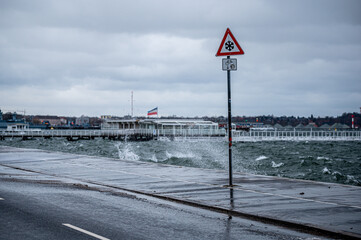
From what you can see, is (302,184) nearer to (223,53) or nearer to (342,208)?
(342,208)

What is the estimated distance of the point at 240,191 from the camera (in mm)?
12617

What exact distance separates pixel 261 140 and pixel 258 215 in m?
83.1

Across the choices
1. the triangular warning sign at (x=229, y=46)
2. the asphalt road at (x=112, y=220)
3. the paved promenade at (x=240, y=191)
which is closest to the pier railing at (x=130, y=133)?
the paved promenade at (x=240, y=191)

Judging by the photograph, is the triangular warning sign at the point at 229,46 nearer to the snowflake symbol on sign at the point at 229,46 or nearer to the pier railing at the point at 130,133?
the snowflake symbol on sign at the point at 229,46

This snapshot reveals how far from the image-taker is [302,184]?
13.9 m

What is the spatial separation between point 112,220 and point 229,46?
23.8 ft

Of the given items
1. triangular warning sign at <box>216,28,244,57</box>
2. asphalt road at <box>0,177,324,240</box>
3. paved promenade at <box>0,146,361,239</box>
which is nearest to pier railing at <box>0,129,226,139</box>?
paved promenade at <box>0,146,361,239</box>

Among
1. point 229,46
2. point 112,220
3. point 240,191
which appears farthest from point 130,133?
point 112,220

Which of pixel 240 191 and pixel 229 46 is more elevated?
pixel 229 46

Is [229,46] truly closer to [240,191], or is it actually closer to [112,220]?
[240,191]

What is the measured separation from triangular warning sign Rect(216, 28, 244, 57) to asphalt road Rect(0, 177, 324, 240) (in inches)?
209

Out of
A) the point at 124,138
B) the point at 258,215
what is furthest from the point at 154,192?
the point at 124,138

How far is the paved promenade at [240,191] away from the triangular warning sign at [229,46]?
168 inches

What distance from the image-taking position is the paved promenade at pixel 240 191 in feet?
29.4
